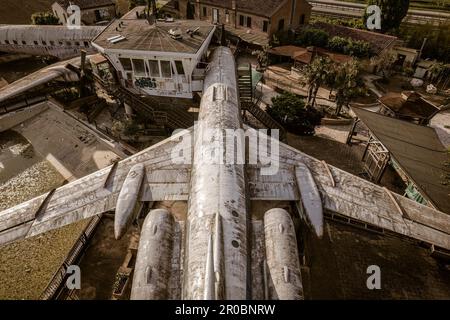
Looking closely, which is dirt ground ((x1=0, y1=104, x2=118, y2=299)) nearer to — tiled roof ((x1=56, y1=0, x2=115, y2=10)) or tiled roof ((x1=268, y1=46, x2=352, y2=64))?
tiled roof ((x1=268, y1=46, x2=352, y2=64))

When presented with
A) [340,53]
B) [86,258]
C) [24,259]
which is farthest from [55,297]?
[340,53]

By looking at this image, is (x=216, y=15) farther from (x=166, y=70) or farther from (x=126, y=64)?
(x=126, y=64)

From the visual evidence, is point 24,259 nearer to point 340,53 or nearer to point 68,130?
point 68,130

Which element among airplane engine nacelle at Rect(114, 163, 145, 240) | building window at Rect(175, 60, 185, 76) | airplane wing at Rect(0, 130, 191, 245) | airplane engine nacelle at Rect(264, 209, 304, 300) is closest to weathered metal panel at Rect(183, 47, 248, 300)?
airplane engine nacelle at Rect(264, 209, 304, 300)

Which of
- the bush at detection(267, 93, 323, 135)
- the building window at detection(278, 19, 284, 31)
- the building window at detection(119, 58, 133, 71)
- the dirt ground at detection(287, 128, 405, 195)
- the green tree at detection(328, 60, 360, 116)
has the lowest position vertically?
the dirt ground at detection(287, 128, 405, 195)
